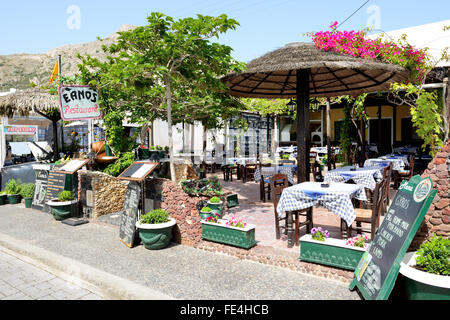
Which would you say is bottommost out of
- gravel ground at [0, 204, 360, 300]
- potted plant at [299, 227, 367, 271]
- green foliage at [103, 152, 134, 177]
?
gravel ground at [0, 204, 360, 300]

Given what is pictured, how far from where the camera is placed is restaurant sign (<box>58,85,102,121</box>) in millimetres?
7340

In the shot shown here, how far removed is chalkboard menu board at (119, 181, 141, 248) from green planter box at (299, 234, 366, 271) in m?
2.89

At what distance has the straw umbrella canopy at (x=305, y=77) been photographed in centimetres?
620

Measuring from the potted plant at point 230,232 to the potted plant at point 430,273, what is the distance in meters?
2.26

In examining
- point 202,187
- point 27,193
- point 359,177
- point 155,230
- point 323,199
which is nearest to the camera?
point 323,199

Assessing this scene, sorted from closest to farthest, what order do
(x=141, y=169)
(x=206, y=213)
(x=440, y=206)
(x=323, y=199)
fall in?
(x=440, y=206), (x=323, y=199), (x=141, y=169), (x=206, y=213)

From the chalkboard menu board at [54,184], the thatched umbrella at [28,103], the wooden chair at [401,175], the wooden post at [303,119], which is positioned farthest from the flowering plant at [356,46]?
the thatched umbrella at [28,103]

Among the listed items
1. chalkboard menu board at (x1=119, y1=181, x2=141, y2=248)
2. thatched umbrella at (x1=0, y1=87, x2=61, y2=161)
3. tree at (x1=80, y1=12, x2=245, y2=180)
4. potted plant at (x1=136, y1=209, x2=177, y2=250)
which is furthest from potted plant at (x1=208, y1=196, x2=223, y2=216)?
thatched umbrella at (x1=0, y1=87, x2=61, y2=161)

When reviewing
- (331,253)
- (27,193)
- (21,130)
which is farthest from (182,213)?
(21,130)

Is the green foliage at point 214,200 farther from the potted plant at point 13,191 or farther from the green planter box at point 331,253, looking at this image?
the potted plant at point 13,191

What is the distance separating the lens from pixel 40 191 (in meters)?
8.96

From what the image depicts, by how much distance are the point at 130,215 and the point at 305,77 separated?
4.87 metres

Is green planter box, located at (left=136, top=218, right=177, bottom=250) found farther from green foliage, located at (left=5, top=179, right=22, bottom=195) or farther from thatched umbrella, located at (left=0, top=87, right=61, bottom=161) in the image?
thatched umbrella, located at (left=0, top=87, right=61, bottom=161)

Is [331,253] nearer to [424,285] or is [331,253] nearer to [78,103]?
[424,285]
